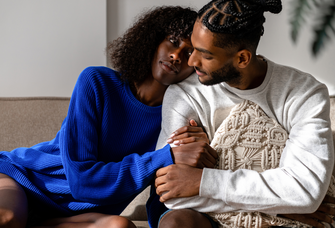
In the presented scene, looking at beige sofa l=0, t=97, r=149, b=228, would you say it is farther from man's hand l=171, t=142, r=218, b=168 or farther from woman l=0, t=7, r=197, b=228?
man's hand l=171, t=142, r=218, b=168

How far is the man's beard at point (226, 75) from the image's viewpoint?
1.07 m

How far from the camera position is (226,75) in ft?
3.56

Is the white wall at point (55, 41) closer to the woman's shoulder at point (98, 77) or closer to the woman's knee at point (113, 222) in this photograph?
the woman's shoulder at point (98, 77)

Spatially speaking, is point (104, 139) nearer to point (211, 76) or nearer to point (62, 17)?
point (211, 76)

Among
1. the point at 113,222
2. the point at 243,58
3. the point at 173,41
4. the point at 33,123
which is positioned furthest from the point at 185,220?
the point at 33,123

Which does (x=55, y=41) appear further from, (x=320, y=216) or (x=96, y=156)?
(x=320, y=216)

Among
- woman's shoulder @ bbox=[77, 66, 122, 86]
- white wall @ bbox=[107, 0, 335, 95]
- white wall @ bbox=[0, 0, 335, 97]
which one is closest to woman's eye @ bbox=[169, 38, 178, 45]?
woman's shoulder @ bbox=[77, 66, 122, 86]

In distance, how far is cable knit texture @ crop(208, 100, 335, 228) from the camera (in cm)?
99

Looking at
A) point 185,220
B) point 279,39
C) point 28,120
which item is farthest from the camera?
point 279,39

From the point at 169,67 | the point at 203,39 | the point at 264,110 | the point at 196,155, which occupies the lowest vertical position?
the point at 196,155

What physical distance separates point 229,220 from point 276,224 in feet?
0.48

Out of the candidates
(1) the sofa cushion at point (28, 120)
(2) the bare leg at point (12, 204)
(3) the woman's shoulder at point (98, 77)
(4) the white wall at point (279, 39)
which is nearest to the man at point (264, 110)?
(3) the woman's shoulder at point (98, 77)

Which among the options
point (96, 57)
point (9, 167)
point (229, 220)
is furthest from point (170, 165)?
point (96, 57)

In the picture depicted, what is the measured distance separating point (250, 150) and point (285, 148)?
0.12m
